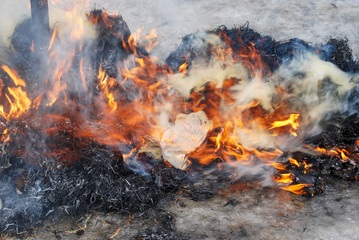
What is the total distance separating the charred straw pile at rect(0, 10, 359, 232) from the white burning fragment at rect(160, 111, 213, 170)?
15 cm

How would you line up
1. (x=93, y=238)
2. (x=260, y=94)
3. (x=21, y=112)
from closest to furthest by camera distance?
(x=93, y=238) → (x=21, y=112) → (x=260, y=94)

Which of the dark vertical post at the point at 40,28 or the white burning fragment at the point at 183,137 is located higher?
the dark vertical post at the point at 40,28

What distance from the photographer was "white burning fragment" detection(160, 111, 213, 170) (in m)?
4.56

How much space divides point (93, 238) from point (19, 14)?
3.52 metres

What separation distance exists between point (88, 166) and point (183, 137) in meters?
1.27

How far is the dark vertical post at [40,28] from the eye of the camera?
4574mm

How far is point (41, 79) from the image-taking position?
4.59 meters

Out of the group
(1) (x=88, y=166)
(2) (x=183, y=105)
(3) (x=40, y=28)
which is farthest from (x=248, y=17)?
(1) (x=88, y=166)

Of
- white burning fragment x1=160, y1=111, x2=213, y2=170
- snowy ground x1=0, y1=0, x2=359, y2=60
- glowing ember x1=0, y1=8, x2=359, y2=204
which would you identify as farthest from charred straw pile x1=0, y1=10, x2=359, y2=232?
snowy ground x1=0, y1=0, x2=359, y2=60

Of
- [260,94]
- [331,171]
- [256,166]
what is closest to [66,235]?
[256,166]

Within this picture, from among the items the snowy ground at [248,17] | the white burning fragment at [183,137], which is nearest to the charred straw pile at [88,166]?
the white burning fragment at [183,137]

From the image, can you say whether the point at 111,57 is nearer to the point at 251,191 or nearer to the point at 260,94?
the point at 260,94

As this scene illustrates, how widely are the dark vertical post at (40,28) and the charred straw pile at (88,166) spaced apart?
0.17 meters

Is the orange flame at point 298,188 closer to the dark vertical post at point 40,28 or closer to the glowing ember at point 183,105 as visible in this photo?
the glowing ember at point 183,105
